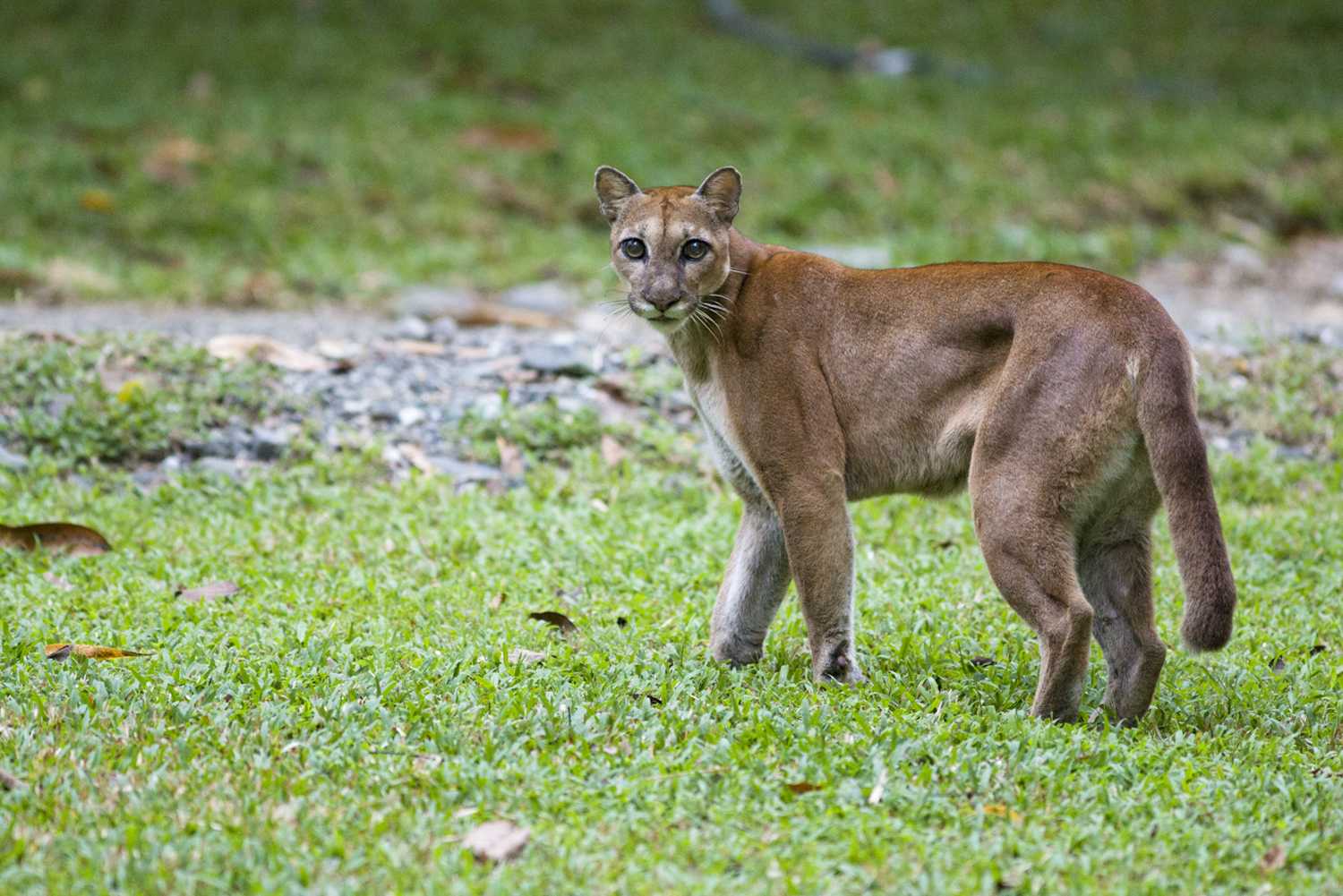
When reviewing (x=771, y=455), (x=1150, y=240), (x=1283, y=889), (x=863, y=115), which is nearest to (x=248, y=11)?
(x=863, y=115)

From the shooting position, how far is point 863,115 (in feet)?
51.3

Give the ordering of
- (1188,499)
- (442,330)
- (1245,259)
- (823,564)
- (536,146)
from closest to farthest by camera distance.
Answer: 1. (1188,499)
2. (823,564)
3. (442,330)
4. (1245,259)
5. (536,146)

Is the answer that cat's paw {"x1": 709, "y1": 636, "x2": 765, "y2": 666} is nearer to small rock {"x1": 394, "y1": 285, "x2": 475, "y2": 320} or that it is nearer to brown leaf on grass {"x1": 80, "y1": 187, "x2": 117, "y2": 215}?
small rock {"x1": 394, "y1": 285, "x2": 475, "y2": 320}

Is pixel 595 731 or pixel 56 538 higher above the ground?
pixel 595 731

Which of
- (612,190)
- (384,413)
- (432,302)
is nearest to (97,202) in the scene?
(432,302)

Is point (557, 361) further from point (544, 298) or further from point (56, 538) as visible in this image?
point (56, 538)

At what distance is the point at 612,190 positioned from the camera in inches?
235

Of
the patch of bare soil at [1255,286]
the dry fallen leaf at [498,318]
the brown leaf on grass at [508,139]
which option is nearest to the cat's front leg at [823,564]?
the dry fallen leaf at [498,318]

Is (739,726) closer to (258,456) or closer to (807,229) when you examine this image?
(258,456)

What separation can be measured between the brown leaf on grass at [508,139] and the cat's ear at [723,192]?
9127 millimetres

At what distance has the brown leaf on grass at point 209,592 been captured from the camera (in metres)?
6.42

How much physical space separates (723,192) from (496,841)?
8.96 feet

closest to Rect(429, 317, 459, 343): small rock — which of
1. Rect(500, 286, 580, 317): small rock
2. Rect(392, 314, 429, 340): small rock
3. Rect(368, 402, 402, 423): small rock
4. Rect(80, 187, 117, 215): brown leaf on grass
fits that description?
Rect(392, 314, 429, 340): small rock

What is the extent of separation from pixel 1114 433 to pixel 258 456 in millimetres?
5029
